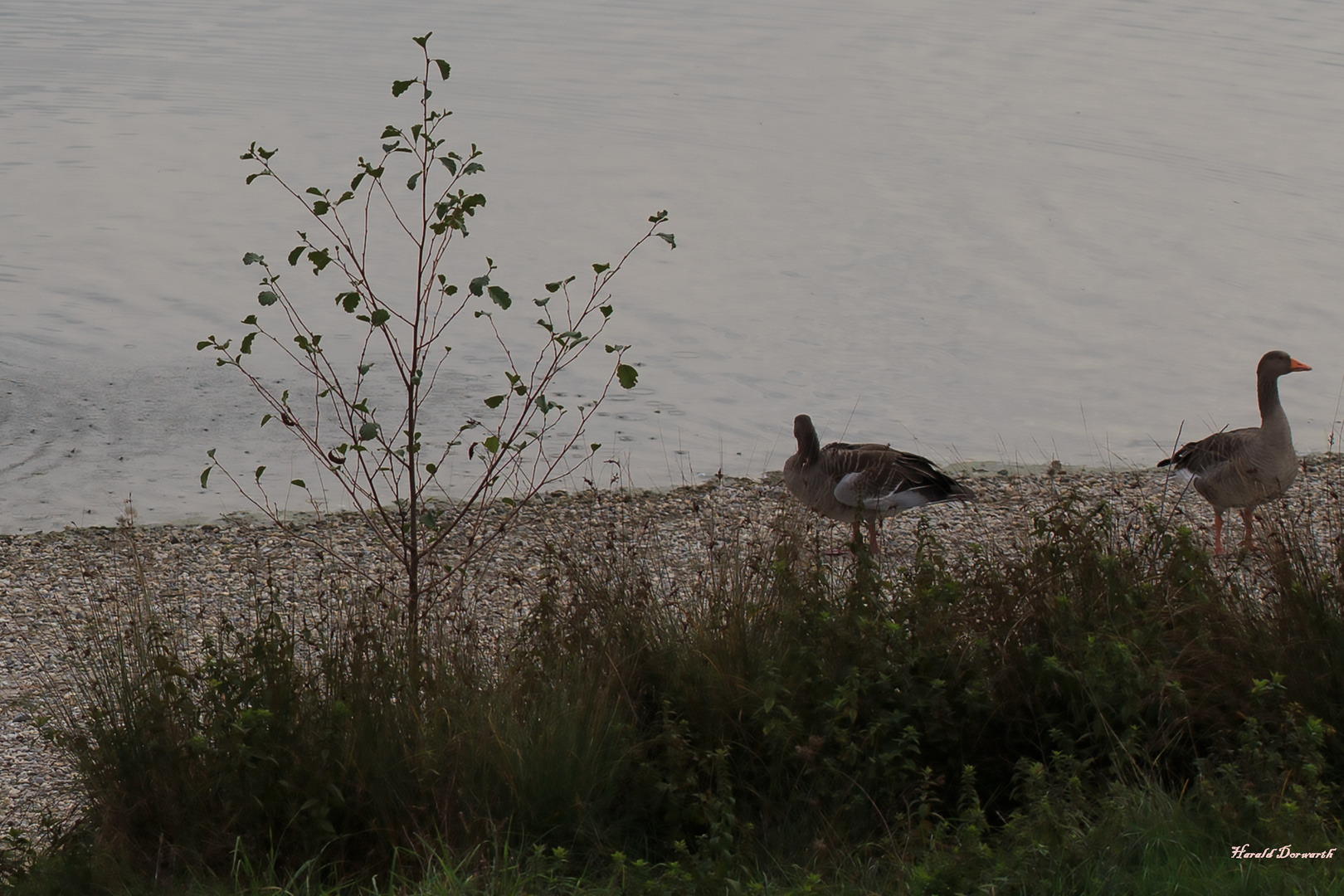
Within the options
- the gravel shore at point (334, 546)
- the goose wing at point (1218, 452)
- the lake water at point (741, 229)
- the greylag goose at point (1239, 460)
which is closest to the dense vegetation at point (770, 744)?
the gravel shore at point (334, 546)

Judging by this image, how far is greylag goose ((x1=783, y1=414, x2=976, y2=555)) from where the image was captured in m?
7.41

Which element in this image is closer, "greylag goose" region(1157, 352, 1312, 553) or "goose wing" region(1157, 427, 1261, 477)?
"greylag goose" region(1157, 352, 1312, 553)

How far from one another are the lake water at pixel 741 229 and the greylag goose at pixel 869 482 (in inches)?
94.3

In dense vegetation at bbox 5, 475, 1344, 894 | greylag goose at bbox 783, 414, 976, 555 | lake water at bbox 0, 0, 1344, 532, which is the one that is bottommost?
dense vegetation at bbox 5, 475, 1344, 894

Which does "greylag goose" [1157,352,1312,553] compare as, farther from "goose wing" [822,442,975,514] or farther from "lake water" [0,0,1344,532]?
"lake water" [0,0,1344,532]

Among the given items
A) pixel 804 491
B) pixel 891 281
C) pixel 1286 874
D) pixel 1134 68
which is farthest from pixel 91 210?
pixel 1134 68

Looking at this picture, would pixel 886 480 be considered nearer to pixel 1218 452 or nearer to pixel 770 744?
pixel 1218 452

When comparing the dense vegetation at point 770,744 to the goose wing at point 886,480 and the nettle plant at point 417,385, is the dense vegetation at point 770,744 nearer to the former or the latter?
the nettle plant at point 417,385

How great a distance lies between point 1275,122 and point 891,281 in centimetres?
1319

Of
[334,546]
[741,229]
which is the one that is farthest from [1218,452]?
[741,229]

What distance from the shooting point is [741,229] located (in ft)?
58.3

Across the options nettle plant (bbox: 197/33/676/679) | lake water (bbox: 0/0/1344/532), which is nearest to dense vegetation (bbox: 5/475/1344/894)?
nettle plant (bbox: 197/33/676/679)

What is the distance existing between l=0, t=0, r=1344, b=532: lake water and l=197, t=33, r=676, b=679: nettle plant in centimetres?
51

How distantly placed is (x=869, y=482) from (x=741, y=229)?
10795 mm
